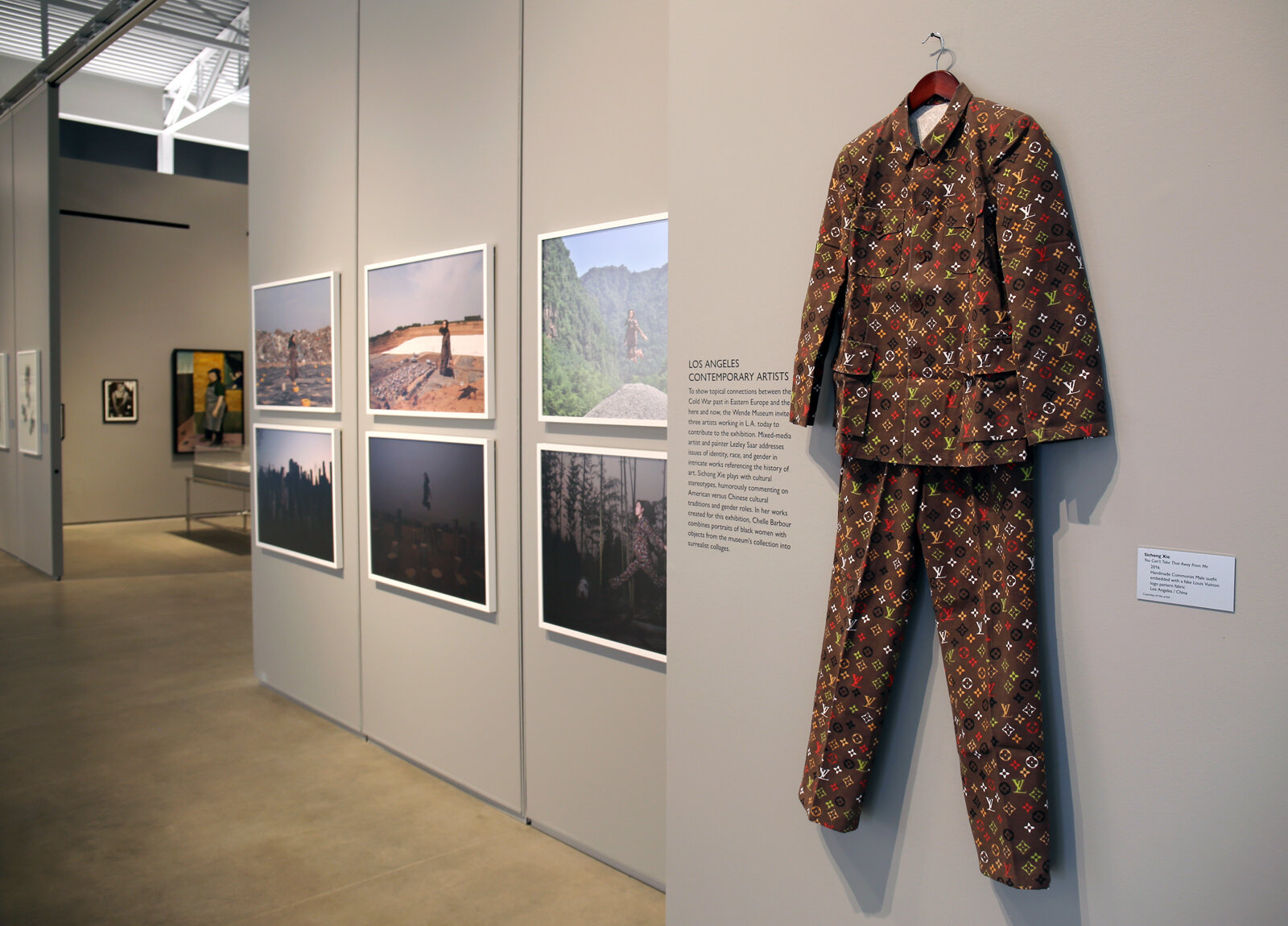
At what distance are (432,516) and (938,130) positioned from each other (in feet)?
9.23

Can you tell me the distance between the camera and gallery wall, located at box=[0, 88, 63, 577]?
8000mm

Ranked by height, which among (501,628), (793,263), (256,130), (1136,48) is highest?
(256,130)

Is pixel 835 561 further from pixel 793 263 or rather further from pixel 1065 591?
pixel 793 263

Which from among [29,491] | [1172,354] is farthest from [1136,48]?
[29,491]

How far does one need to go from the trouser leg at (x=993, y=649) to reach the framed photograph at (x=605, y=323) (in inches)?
53.8

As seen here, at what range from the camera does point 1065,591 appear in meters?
1.71

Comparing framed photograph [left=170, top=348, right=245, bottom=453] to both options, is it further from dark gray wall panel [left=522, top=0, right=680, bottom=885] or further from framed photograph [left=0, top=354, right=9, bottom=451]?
dark gray wall panel [left=522, top=0, right=680, bottom=885]

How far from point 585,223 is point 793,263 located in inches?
53.0

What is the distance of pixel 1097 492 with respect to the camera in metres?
1.67

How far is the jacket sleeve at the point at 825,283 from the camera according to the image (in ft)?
6.17

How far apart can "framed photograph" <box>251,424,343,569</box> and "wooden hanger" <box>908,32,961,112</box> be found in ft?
11.4

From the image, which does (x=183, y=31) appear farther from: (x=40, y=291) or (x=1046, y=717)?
(x=1046, y=717)

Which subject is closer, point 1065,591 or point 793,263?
point 1065,591

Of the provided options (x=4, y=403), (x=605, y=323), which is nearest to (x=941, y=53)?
(x=605, y=323)
